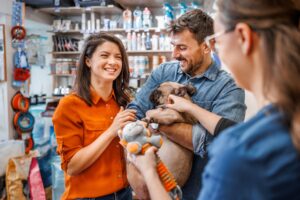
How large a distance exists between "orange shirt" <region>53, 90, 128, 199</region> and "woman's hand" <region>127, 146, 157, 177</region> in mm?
637

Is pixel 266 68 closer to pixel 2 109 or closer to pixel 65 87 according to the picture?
pixel 2 109

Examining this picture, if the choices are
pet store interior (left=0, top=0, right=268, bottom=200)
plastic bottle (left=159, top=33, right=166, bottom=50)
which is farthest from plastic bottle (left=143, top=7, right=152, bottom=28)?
plastic bottle (left=159, top=33, right=166, bottom=50)

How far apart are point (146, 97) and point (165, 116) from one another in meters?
0.24

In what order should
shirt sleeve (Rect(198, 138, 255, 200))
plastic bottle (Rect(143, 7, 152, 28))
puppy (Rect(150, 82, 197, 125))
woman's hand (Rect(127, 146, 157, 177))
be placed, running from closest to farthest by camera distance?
shirt sleeve (Rect(198, 138, 255, 200)) → woman's hand (Rect(127, 146, 157, 177)) → puppy (Rect(150, 82, 197, 125)) → plastic bottle (Rect(143, 7, 152, 28))

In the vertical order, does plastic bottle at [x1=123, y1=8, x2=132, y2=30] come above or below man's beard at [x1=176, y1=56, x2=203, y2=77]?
above

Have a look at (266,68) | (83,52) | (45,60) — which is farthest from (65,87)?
(266,68)

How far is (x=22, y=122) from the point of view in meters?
3.47

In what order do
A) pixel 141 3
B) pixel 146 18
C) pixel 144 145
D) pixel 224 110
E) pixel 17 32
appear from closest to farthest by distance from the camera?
1. pixel 144 145
2. pixel 224 110
3. pixel 17 32
4. pixel 146 18
5. pixel 141 3

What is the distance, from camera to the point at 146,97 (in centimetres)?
159

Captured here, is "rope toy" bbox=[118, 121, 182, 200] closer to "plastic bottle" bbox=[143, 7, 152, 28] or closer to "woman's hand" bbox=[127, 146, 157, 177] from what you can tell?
"woman's hand" bbox=[127, 146, 157, 177]

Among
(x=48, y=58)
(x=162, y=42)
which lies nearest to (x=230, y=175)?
(x=162, y=42)

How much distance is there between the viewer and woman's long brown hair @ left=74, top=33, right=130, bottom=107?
→ 66.7 inches

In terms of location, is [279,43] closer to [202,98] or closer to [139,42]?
[202,98]

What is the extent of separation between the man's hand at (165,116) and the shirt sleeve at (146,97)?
6.0 inches
